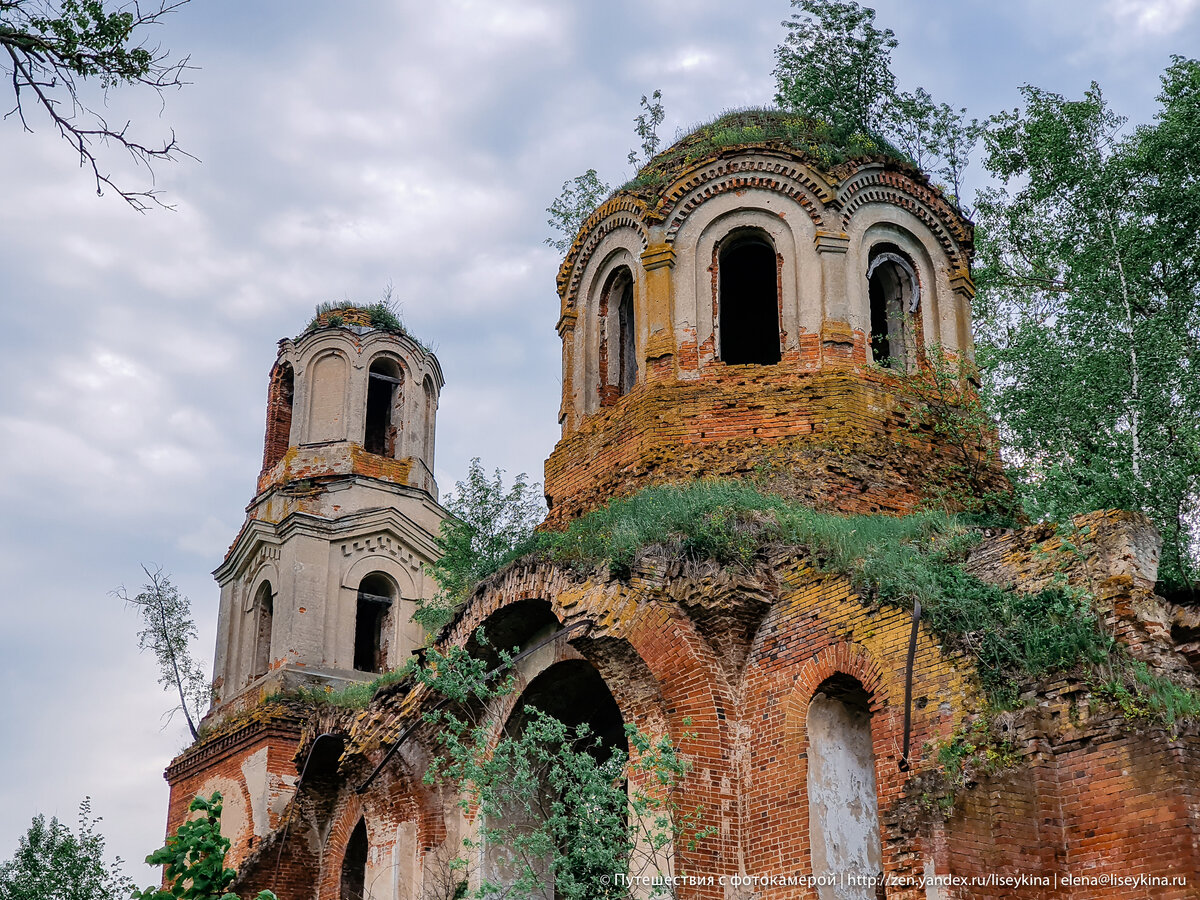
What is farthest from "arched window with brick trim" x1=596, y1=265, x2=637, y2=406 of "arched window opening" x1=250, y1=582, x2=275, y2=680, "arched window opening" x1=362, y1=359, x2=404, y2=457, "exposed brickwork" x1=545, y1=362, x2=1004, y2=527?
"arched window opening" x1=250, y1=582, x2=275, y2=680

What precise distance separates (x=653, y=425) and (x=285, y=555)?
755 cm

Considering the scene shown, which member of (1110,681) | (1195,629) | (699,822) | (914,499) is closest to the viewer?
(1110,681)

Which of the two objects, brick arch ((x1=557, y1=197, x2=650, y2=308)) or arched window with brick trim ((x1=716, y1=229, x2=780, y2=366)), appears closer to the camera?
brick arch ((x1=557, y1=197, x2=650, y2=308))

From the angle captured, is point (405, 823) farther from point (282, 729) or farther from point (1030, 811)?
point (1030, 811)

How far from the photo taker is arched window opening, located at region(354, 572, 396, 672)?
19.0m

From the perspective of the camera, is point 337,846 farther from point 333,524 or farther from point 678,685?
point 678,685

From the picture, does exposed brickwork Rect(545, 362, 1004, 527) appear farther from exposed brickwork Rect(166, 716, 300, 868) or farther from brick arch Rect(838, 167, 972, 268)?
exposed brickwork Rect(166, 716, 300, 868)

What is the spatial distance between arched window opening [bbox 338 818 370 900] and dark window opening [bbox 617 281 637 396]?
5.25 m

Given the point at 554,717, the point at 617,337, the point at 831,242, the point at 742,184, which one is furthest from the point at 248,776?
the point at 831,242

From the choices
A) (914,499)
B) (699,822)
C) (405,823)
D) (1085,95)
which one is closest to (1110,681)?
(699,822)

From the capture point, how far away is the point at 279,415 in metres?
20.1

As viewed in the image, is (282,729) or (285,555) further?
(285,555)

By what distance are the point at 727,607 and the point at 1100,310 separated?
252 inches

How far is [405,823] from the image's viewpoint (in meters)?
12.2
